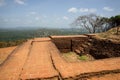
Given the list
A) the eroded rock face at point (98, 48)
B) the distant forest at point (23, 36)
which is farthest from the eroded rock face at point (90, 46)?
the distant forest at point (23, 36)

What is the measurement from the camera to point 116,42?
699cm

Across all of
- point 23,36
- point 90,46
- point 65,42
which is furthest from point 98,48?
point 23,36

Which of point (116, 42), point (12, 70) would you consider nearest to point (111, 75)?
point (12, 70)

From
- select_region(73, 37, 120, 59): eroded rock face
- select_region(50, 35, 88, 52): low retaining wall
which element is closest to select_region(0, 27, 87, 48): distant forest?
select_region(50, 35, 88, 52): low retaining wall

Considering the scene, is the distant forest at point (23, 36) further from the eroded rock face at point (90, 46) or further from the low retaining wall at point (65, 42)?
the eroded rock face at point (90, 46)

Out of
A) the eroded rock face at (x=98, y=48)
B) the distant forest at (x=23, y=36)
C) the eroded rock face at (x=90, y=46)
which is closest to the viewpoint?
the eroded rock face at (x=98, y=48)

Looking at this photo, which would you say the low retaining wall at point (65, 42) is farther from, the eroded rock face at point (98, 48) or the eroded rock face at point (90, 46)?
the eroded rock face at point (98, 48)

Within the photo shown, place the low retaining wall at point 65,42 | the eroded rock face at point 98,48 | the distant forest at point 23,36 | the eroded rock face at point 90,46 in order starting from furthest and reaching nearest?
1. the distant forest at point 23,36
2. the low retaining wall at point 65,42
3. the eroded rock face at point 90,46
4. the eroded rock face at point 98,48

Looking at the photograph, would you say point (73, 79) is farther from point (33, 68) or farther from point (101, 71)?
point (33, 68)

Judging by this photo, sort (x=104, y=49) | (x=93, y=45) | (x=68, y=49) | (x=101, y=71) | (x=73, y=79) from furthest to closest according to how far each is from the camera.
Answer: (x=68, y=49) → (x=93, y=45) → (x=104, y=49) → (x=101, y=71) → (x=73, y=79)

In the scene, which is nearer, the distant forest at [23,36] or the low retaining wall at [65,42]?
the low retaining wall at [65,42]

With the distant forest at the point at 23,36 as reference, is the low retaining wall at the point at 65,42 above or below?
above

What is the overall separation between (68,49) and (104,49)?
7.49 ft

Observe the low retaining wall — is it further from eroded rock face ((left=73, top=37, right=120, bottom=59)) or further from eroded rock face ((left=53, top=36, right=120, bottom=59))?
eroded rock face ((left=73, top=37, right=120, bottom=59))
